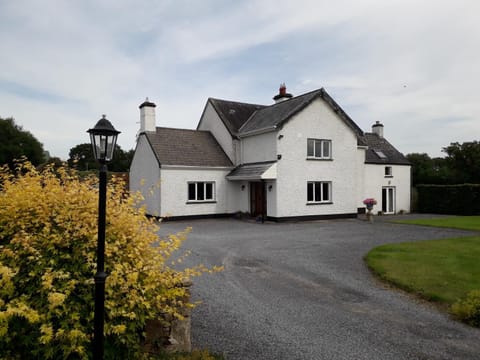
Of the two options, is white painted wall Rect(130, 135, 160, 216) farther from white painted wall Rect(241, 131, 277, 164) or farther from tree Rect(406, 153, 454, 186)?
tree Rect(406, 153, 454, 186)

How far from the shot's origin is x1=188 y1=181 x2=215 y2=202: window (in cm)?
2330

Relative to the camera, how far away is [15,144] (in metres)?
54.8

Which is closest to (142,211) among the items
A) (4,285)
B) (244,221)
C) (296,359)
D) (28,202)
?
(28,202)

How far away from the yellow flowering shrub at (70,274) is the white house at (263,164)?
16.7 m

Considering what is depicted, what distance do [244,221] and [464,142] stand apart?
3116 centimetres

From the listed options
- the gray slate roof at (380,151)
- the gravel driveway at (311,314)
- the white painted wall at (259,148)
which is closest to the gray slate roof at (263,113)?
the white painted wall at (259,148)

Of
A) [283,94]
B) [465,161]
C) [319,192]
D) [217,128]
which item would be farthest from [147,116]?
[465,161]

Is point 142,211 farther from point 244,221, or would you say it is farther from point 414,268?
point 244,221

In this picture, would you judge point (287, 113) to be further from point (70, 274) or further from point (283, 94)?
point (70, 274)

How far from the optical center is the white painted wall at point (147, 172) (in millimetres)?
22844

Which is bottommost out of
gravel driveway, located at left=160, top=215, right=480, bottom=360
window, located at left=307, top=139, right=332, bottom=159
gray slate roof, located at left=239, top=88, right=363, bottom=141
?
gravel driveway, located at left=160, top=215, right=480, bottom=360

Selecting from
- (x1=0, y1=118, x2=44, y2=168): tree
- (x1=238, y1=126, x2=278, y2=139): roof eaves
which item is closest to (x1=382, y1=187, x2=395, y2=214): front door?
(x1=238, y1=126, x2=278, y2=139): roof eaves

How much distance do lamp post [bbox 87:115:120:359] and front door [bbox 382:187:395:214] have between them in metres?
27.8

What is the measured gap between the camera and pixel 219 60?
54.3 ft
